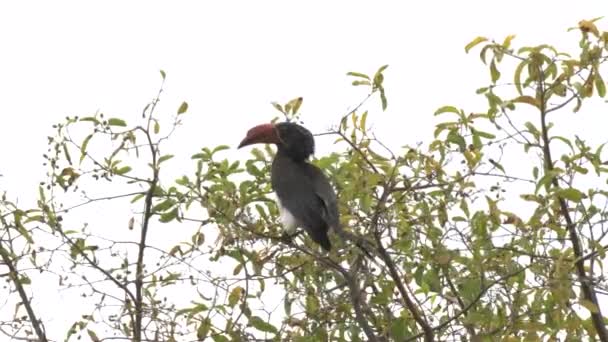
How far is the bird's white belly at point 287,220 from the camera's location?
16.6ft

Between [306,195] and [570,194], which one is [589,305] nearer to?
[570,194]

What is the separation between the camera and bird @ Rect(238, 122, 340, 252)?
5234mm

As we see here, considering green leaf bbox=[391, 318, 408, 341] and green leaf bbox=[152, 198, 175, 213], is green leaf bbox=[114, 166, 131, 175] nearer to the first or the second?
green leaf bbox=[152, 198, 175, 213]

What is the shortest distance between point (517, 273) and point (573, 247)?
1.21 ft

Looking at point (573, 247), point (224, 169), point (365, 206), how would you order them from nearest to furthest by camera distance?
point (365, 206)
point (573, 247)
point (224, 169)

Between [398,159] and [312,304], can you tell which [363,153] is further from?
[312,304]

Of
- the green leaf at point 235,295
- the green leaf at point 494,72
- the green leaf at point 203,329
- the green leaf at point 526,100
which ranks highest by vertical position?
the green leaf at point 494,72

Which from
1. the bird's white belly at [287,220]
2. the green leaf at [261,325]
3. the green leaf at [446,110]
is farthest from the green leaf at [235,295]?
the green leaf at [446,110]

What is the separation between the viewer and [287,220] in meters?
5.29

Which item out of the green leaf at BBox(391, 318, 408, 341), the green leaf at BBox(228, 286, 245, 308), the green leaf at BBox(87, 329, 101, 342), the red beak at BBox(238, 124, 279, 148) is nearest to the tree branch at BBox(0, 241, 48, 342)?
the green leaf at BBox(87, 329, 101, 342)

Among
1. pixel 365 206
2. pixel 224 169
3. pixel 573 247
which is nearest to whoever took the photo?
pixel 365 206

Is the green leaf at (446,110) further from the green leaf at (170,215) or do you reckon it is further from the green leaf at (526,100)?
the green leaf at (170,215)

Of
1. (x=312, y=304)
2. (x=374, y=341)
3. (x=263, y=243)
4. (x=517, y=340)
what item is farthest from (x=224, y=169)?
(x=517, y=340)

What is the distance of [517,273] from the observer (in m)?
4.04
